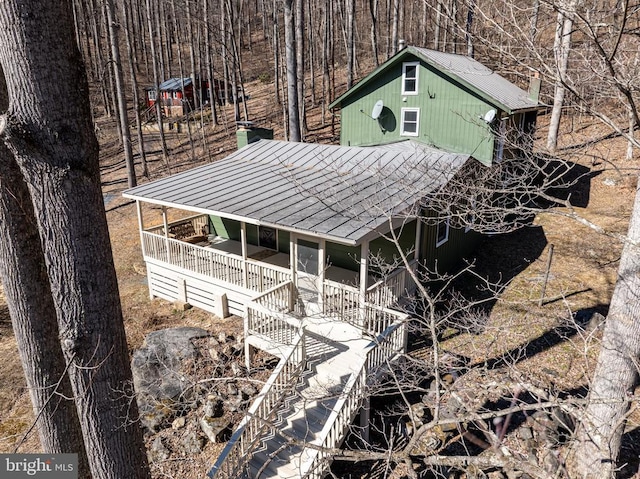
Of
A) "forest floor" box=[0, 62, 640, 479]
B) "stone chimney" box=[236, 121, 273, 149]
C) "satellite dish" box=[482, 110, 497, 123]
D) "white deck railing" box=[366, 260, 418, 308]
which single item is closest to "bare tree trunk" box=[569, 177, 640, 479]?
"forest floor" box=[0, 62, 640, 479]

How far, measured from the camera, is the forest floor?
8.78 metres

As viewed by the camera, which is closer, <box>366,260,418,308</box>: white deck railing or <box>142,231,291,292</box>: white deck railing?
<box>366,260,418,308</box>: white deck railing

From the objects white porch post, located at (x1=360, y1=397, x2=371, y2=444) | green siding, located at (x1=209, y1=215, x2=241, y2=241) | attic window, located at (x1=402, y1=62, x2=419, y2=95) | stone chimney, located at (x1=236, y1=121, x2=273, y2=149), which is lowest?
white porch post, located at (x1=360, y1=397, x2=371, y2=444)

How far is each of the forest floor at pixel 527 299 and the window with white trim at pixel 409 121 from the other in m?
4.94

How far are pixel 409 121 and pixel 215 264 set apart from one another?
360 inches

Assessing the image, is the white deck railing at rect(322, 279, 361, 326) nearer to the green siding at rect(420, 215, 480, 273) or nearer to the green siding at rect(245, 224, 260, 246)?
the green siding at rect(420, 215, 480, 273)

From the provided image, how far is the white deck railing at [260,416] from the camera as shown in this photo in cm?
720

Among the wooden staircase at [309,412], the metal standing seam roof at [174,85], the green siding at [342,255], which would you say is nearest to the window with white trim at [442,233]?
the green siding at [342,255]

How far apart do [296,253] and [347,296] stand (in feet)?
5.15

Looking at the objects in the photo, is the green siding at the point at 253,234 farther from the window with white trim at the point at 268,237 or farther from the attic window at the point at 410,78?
the attic window at the point at 410,78

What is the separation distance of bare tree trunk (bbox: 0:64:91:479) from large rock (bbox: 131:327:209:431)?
3.42 meters

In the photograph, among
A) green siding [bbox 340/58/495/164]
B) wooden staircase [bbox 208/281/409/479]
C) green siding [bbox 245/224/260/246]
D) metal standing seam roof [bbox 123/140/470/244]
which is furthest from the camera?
green siding [bbox 340/58/495/164]

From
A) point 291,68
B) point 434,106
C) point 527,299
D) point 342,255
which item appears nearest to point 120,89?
point 291,68

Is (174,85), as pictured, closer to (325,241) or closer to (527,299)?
(325,241)
